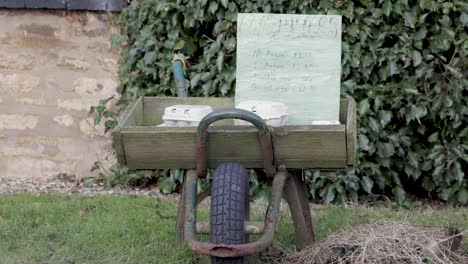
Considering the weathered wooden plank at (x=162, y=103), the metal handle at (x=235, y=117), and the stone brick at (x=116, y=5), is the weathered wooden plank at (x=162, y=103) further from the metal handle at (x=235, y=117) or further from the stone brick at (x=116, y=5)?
the stone brick at (x=116, y=5)

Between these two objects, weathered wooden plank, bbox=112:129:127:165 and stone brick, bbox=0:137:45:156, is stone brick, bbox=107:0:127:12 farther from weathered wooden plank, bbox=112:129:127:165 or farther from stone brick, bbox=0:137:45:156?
weathered wooden plank, bbox=112:129:127:165

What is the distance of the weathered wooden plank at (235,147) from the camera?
148 inches

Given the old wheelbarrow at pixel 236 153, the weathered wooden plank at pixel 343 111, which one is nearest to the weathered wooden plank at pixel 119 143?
the old wheelbarrow at pixel 236 153

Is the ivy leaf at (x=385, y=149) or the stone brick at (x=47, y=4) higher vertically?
the stone brick at (x=47, y=4)

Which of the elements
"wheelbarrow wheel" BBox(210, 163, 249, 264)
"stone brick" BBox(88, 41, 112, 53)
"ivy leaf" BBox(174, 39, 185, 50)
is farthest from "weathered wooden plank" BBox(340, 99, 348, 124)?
"stone brick" BBox(88, 41, 112, 53)

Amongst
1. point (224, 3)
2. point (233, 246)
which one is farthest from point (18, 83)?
point (233, 246)

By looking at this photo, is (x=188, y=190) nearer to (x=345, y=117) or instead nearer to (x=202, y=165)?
(x=202, y=165)

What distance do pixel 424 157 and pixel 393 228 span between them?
1.95 meters

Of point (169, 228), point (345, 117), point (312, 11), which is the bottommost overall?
point (169, 228)

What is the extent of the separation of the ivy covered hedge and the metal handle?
2.08 meters

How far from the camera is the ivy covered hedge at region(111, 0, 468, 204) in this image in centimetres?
576

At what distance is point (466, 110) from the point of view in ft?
19.0

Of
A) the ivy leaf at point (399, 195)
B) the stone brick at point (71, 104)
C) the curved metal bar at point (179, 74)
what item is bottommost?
the ivy leaf at point (399, 195)

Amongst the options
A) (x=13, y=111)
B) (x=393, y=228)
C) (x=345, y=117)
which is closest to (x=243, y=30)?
(x=345, y=117)
